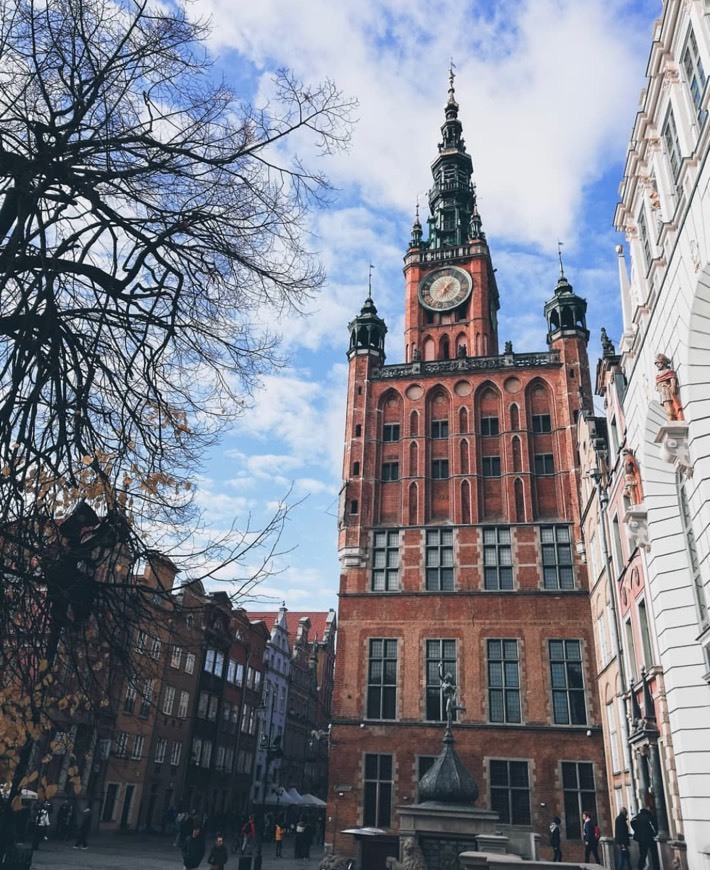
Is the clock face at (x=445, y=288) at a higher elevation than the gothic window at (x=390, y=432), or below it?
higher

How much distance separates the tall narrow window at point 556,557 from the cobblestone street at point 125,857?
1451 centimetres

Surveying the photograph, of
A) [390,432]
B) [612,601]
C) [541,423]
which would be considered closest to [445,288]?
[390,432]

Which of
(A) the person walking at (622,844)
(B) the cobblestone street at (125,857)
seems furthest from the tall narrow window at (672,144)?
(B) the cobblestone street at (125,857)

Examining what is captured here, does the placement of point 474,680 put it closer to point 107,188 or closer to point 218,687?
point 218,687

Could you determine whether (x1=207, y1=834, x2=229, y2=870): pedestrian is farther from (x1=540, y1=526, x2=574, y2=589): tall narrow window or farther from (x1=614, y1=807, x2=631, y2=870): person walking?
(x1=540, y1=526, x2=574, y2=589): tall narrow window

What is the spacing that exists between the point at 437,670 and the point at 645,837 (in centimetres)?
1457

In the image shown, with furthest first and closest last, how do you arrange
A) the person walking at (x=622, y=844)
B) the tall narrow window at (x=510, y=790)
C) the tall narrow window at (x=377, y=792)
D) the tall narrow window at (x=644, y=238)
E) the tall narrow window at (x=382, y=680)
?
the tall narrow window at (x=382, y=680), the tall narrow window at (x=377, y=792), the tall narrow window at (x=510, y=790), the tall narrow window at (x=644, y=238), the person walking at (x=622, y=844)

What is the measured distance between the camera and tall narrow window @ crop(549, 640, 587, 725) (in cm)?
2698

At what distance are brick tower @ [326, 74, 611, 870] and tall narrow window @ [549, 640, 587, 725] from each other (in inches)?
2.0

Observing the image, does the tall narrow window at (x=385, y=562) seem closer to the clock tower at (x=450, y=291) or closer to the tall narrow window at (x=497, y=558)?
the tall narrow window at (x=497, y=558)

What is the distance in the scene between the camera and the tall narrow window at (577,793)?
993 inches

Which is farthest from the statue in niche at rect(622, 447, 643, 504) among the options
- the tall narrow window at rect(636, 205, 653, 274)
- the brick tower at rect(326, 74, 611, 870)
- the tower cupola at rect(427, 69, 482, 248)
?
the tower cupola at rect(427, 69, 482, 248)

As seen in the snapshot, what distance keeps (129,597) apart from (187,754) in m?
36.4

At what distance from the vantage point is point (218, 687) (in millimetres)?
42375
